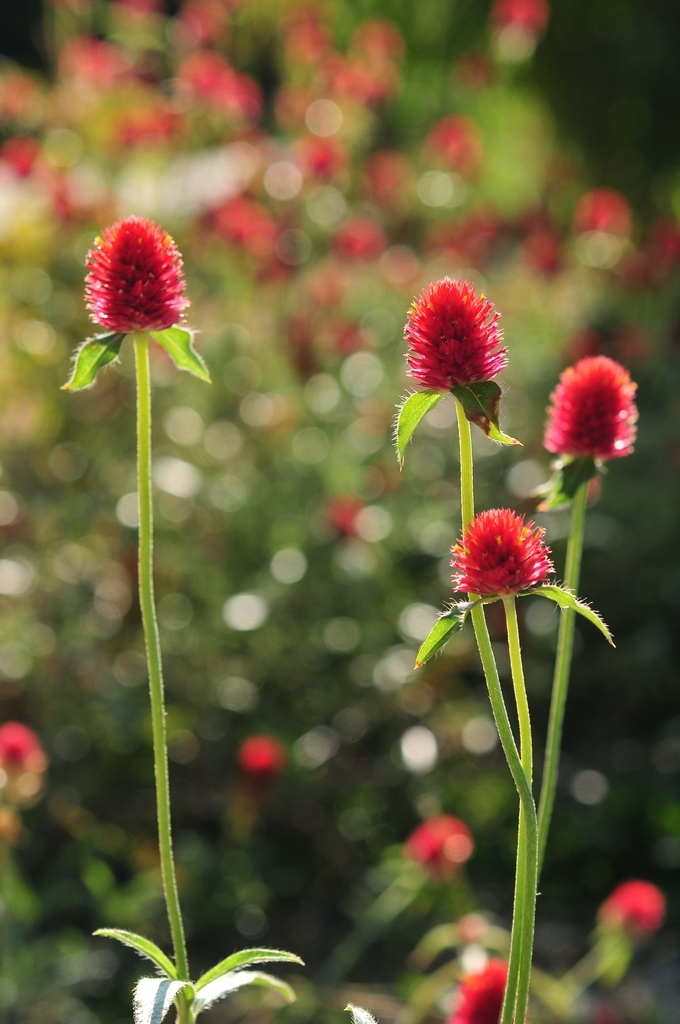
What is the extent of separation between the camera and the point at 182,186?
143 inches

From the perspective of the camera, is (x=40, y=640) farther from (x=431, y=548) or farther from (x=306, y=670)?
(x=431, y=548)

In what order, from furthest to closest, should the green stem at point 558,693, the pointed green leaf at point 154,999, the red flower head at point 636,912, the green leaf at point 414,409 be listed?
the red flower head at point 636,912, the green stem at point 558,693, the green leaf at point 414,409, the pointed green leaf at point 154,999

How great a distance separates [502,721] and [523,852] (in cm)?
12

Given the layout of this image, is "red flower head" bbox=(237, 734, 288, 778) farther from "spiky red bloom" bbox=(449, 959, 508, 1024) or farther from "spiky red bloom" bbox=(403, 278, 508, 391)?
"spiky red bloom" bbox=(403, 278, 508, 391)

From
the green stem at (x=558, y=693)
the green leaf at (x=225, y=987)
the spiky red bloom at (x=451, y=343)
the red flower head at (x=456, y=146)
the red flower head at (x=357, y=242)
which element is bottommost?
the green leaf at (x=225, y=987)

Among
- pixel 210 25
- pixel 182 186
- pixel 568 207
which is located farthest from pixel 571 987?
pixel 568 207

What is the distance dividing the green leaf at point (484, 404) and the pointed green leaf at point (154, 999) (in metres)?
0.47

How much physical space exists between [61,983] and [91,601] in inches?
40.6

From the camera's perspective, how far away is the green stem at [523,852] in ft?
2.71

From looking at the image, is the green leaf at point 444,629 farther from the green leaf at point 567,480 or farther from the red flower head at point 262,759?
the red flower head at point 262,759

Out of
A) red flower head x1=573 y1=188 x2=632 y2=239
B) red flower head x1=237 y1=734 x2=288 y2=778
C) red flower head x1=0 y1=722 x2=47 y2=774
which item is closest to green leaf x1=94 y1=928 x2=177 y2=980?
red flower head x1=0 y1=722 x2=47 y2=774

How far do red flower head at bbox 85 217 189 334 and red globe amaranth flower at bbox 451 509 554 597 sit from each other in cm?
32

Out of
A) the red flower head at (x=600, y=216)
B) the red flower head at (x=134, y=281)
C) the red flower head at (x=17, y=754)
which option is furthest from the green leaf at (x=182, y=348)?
the red flower head at (x=600, y=216)

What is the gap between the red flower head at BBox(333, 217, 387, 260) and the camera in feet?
11.3
